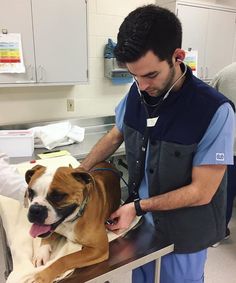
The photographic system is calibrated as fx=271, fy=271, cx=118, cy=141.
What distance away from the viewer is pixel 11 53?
1.95 m

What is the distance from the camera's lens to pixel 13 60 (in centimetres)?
196

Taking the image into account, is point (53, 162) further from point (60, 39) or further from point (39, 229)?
point (60, 39)

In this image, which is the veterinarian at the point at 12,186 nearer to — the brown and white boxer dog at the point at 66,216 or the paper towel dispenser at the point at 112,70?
the brown and white boxer dog at the point at 66,216

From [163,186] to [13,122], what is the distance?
1808 millimetres

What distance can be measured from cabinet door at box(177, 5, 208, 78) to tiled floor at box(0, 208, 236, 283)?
175 centimetres

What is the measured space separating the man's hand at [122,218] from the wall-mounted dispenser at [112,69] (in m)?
1.75

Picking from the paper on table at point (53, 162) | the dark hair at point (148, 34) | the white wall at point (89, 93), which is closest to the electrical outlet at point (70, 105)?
the white wall at point (89, 93)

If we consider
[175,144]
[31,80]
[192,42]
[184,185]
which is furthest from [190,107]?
[192,42]

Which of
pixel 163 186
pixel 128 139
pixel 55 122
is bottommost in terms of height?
pixel 55 122

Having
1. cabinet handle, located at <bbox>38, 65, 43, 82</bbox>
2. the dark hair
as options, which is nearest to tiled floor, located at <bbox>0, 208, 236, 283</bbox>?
cabinet handle, located at <bbox>38, 65, 43, 82</bbox>

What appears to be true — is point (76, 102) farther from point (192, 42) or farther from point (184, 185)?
point (184, 185)

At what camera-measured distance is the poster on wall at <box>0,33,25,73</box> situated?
6.29 feet

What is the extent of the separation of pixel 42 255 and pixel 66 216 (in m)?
0.16

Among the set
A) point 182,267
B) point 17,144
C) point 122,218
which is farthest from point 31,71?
point 182,267
